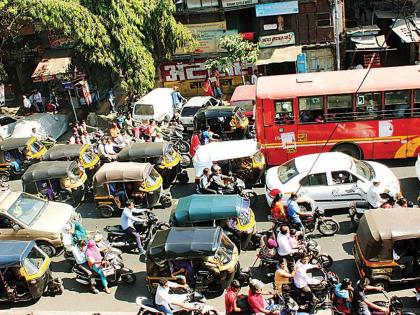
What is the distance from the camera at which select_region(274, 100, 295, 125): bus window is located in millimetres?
18500

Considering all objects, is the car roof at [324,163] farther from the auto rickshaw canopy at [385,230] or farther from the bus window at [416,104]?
the bus window at [416,104]

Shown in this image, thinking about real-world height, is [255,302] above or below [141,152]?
below

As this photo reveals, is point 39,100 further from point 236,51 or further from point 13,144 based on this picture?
point 236,51

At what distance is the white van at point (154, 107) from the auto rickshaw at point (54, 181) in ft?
22.4

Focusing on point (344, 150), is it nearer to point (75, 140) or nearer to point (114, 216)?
point (114, 216)

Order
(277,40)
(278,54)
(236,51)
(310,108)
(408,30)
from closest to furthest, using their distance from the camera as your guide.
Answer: (310,108) → (408,30) → (236,51) → (278,54) → (277,40)

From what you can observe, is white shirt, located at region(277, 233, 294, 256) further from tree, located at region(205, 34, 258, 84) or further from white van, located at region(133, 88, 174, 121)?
tree, located at region(205, 34, 258, 84)

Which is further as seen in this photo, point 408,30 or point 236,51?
point 236,51

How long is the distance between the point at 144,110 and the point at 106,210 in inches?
328

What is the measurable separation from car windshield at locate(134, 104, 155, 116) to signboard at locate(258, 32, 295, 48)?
738 cm

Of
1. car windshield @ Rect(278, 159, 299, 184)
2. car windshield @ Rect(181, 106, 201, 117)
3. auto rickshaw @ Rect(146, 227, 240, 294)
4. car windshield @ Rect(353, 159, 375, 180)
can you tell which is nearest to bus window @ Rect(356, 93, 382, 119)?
car windshield @ Rect(353, 159, 375, 180)

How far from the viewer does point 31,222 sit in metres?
15.8

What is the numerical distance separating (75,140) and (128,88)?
5.53m

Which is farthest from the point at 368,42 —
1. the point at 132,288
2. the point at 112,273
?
the point at 112,273
